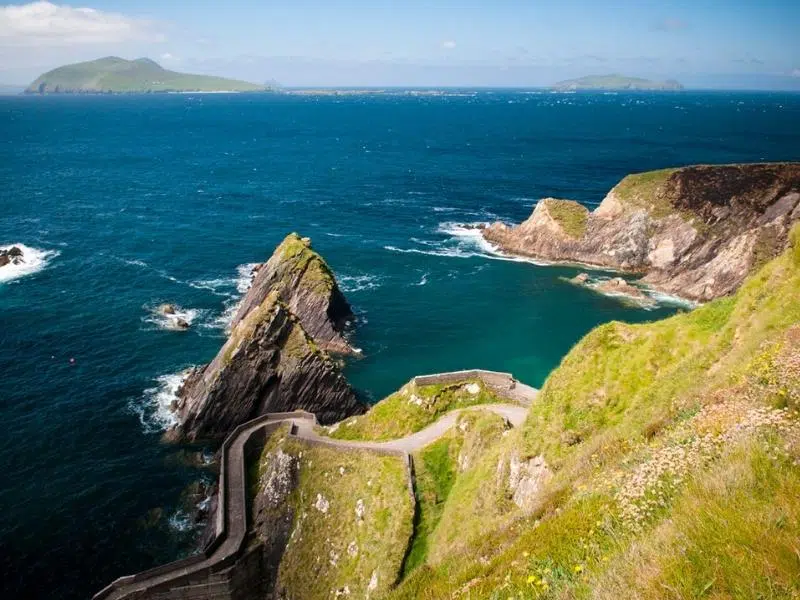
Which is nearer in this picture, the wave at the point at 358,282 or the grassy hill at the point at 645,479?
the grassy hill at the point at 645,479

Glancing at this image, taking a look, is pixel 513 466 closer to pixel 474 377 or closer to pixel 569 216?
pixel 474 377

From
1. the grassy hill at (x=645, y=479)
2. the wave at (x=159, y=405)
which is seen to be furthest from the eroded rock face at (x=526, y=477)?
the wave at (x=159, y=405)

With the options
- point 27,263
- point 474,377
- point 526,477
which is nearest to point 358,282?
point 474,377

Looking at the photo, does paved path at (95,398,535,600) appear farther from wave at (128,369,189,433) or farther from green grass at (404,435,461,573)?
wave at (128,369,189,433)

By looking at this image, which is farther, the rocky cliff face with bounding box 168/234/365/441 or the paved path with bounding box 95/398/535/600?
the rocky cliff face with bounding box 168/234/365/441

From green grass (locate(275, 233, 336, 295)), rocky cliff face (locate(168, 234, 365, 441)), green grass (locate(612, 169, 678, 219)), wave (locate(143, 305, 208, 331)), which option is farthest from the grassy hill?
green grass (locate(612, 169, 678, 219))

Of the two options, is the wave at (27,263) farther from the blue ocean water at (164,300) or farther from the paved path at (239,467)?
the paved path at (239,467)
